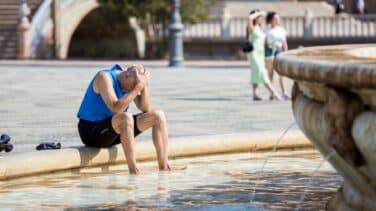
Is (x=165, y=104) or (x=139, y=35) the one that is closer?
(x=165, y=104)

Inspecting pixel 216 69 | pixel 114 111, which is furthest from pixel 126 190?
pixel 216 69

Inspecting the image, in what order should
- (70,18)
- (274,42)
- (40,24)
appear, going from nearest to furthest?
(274,42) < (40,24) < (70,18)

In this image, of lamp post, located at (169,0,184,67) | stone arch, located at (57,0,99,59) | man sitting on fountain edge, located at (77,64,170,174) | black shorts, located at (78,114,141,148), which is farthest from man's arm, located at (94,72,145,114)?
stone arch, located at (57,0,99,59)

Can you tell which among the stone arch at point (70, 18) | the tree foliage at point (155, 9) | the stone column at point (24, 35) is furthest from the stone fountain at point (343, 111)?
the stone arch at point (70, 18)

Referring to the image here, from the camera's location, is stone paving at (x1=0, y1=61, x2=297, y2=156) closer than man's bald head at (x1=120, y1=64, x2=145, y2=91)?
No

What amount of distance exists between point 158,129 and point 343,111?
368 centimetres

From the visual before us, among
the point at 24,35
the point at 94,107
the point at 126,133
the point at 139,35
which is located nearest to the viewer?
the point at 126,133

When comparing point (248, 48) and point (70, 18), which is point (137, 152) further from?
point (70, 18)

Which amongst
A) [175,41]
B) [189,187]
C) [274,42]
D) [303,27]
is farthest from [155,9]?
[189,187]

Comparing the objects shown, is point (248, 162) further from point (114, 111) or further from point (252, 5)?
point (252, 5)

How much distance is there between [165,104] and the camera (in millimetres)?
18812

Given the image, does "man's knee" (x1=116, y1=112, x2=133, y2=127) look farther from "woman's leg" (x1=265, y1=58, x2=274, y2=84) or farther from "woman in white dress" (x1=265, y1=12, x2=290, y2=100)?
"woman's leg" (x1=265, y1=58, x2=274, y2=84)

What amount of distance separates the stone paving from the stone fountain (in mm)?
4699

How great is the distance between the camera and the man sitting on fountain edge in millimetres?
10375
